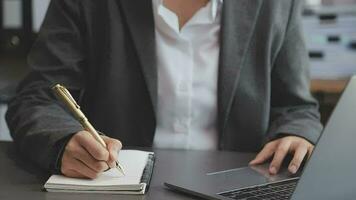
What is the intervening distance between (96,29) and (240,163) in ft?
1.32

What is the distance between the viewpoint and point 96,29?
1.16 m

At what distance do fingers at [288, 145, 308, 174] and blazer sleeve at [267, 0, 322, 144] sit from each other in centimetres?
20

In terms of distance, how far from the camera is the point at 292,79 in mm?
1222

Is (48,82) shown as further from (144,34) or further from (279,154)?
(279,154)

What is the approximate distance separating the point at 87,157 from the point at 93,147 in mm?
20

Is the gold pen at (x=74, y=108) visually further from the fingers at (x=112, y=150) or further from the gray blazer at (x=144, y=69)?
the gray blazer at (x=144, y=69)

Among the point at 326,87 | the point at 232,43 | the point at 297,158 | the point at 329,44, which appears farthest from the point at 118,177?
the point at 329,44

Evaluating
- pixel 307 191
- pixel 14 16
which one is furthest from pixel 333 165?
pixel 14 16

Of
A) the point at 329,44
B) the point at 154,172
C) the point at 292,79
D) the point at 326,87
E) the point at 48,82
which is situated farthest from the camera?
the point at 329,44

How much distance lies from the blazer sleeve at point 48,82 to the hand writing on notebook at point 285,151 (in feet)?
1.05

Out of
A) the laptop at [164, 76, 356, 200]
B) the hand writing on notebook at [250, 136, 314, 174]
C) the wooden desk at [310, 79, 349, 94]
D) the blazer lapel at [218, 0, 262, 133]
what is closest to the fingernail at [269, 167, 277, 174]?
the hand writing on notebook at [250, 136, 314, 174]

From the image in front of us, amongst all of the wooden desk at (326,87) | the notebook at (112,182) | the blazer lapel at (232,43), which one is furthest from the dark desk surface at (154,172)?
the wooden desk at (326,87)

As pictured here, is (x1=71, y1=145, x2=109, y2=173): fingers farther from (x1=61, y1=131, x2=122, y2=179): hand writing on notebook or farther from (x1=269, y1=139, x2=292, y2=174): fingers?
(x1=269, y1=139, x2=292, y2=174): fingers

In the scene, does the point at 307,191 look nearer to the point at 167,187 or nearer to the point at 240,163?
the point at 167,187
